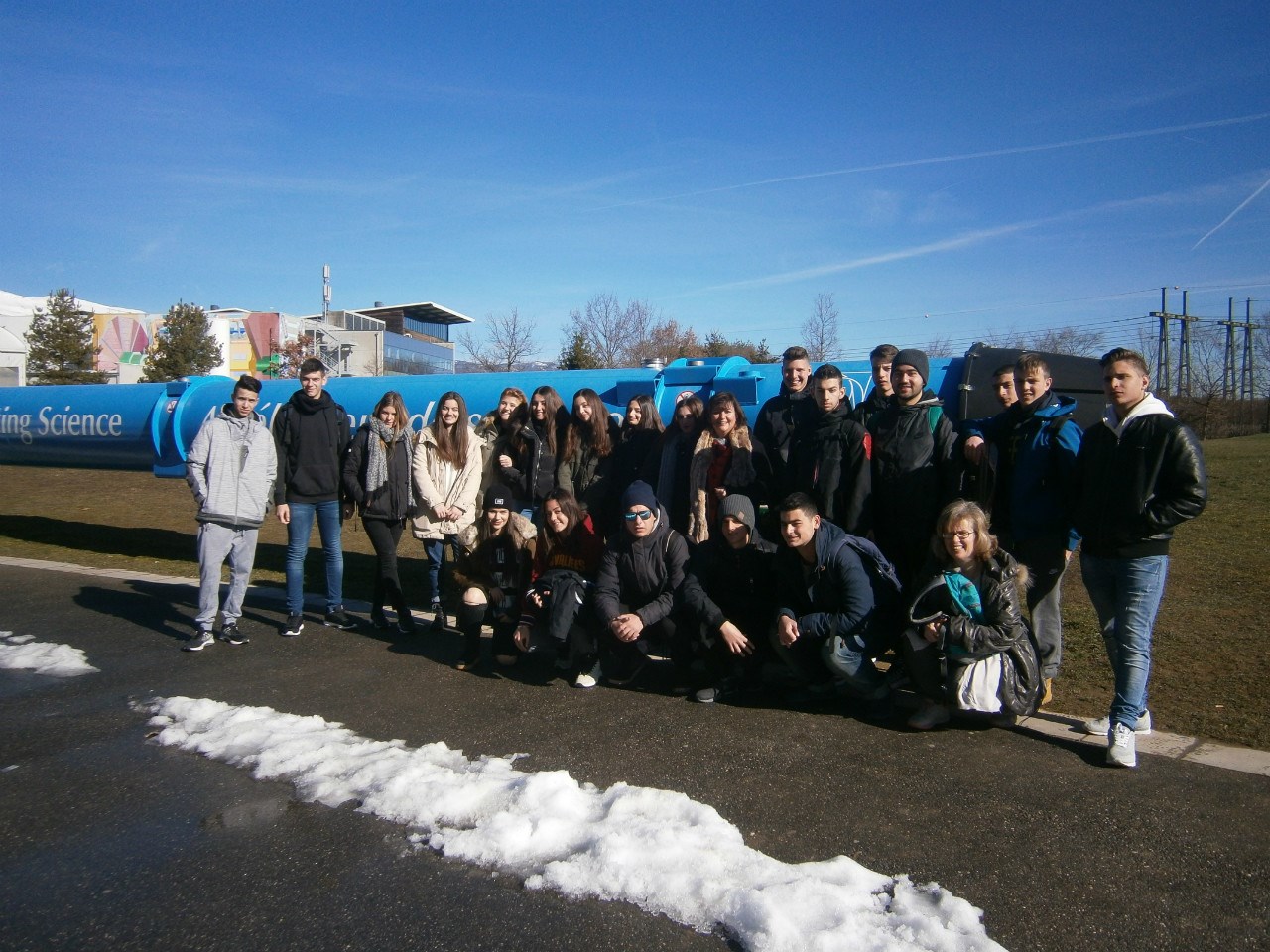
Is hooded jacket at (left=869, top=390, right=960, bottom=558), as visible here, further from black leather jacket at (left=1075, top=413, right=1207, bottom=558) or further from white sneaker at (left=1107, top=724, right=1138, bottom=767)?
white sneaker at (left=1107, top=724, right=1138, bottom=767)

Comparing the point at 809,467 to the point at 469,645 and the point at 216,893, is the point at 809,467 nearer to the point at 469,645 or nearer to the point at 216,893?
the point at 469,645

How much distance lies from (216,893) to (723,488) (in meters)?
3.39

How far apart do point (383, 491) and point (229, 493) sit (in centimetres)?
101

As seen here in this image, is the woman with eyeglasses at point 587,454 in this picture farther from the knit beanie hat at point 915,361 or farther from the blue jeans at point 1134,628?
the blue jeans at point 1134,628

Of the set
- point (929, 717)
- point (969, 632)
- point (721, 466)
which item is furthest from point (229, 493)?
point (969, 632)

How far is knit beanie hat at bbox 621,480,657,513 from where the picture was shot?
5230 millimetres

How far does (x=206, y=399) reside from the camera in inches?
393

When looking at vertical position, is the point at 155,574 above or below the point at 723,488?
below

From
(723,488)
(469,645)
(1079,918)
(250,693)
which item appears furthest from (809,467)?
(250,693)

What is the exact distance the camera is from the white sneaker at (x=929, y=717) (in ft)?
14.8

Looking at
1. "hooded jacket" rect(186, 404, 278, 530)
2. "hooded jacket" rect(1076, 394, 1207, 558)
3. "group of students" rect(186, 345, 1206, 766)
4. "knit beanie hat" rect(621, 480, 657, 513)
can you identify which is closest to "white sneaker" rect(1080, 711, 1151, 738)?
"group of students" rect(186, 345, 1206, 766)

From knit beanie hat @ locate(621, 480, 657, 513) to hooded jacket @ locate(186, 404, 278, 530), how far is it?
2.79 meters

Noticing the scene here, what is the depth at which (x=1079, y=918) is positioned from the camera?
2.84 meters

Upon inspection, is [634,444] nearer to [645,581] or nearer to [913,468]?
[645,581]
